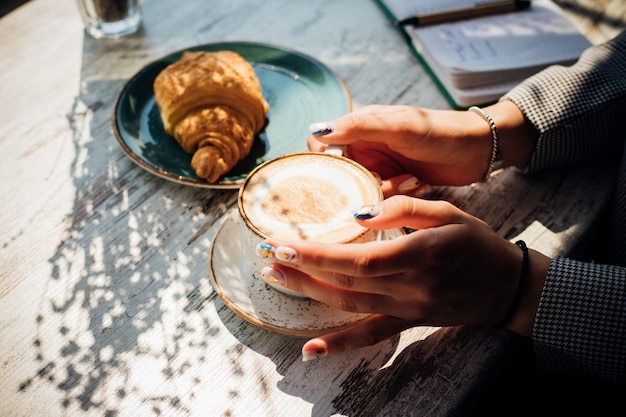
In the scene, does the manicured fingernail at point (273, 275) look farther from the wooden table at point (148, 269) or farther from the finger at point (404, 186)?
the finger at point (404, 186)

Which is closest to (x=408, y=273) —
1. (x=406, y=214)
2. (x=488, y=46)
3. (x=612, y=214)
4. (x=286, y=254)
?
(x=406, y=214)

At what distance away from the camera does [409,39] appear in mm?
1572

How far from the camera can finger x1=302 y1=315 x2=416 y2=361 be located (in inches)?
30.9

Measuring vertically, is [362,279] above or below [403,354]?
above

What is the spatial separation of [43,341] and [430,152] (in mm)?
844

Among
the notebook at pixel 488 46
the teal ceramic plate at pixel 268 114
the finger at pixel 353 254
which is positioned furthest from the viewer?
the notebook at pixel 488 46

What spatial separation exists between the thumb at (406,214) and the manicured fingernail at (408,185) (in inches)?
11.0

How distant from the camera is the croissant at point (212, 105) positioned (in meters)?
1.17

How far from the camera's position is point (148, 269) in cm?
99

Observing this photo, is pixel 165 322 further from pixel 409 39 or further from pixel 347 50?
pixel 409 39

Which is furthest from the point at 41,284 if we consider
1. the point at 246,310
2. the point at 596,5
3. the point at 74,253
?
the point at 596,5

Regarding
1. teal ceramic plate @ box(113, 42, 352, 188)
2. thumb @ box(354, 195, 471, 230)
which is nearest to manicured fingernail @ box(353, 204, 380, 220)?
thumb @ box(354, 195, 471, 230)

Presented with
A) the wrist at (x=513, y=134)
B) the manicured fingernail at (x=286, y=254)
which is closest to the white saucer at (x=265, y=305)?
the manicured fingernail at (x=286, y=254)

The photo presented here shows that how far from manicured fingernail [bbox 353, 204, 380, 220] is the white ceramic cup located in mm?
24
